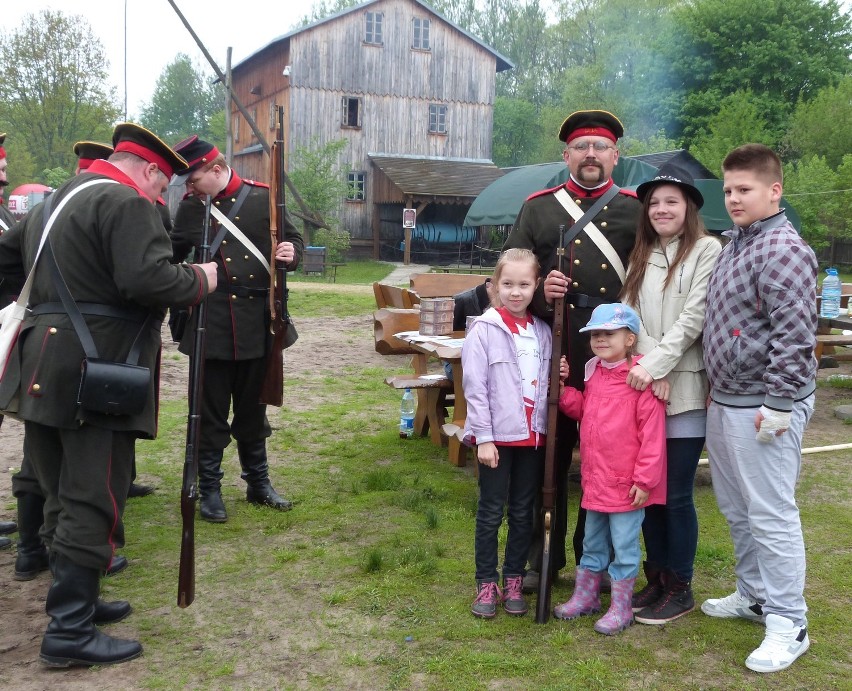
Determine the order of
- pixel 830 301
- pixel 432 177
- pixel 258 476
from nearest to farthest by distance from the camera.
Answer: pixel 258 476 < pixel 830 301 < pixel 432 177

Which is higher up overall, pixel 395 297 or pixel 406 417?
pixel 395 297

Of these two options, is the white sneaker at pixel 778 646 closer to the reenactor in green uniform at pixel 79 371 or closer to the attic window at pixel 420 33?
the reenactor in green uniform at pixel 79 371

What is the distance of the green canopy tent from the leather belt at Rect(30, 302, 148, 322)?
10373 mm

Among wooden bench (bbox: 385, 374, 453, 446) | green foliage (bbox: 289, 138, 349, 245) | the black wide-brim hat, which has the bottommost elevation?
wooden bench (bbox: 385, 374, 453, 446)

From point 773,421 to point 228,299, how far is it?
313 cm

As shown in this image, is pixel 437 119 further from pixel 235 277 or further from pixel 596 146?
pixel 596 146

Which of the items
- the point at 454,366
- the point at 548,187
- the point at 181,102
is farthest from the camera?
the point at 181,102

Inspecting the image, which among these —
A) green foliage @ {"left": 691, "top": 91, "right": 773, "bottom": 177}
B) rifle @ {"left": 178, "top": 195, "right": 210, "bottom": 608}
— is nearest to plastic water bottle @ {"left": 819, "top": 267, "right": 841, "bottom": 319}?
rifle @ {"left": 178, "top": 195, "right": 210, "bottom": 608}

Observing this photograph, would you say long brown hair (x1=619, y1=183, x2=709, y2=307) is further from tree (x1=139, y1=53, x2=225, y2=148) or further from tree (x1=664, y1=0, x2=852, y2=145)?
tree (x1=139, y1=53, x2=225, y2=148)

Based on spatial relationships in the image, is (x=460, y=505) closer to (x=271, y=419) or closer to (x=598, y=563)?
(x=598, y=563)

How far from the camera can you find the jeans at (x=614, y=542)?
149 inches

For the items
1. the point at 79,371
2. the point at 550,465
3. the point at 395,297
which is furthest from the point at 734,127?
the point at 79,371

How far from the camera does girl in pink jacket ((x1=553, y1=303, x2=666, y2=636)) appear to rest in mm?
Answer: 3705

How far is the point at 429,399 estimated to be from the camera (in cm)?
728
